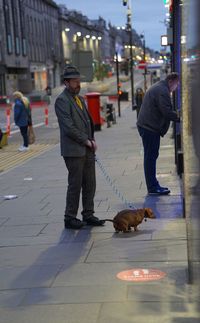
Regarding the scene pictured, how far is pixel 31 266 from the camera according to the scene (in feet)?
16.6

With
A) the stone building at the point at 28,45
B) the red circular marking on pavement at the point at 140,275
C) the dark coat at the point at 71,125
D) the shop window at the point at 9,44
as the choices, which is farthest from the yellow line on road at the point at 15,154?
Result: the shop window at the point at 9,44

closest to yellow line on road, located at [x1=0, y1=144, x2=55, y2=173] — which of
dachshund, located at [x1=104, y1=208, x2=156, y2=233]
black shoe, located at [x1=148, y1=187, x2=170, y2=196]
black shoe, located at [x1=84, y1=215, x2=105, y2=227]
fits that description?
black shoe, located at [x1=148, y1=187, x2=170, y2=196]

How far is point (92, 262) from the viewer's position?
5035mm

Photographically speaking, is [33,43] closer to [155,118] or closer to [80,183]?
[155,118]

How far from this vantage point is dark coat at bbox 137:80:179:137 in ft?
25.4

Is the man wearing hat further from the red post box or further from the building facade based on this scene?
the building facade

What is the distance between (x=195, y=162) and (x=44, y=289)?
257 centimetres

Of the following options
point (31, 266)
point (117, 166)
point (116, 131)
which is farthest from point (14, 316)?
point (116, 131)

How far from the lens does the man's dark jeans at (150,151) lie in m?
7.95

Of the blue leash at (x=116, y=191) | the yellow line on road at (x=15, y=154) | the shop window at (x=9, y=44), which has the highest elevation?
the shop window at (x=9, y=44)

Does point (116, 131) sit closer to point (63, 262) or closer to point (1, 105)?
point (63, 262)

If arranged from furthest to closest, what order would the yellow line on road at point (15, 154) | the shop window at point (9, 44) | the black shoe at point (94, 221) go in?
the shop window at point (9, 44), the yellow line on road at point (15, 154), the black shoe at point (94, 221)

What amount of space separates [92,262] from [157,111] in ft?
11.2

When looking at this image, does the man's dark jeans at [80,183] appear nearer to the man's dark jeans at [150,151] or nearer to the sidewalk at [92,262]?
the sidewalk at [92,262]
